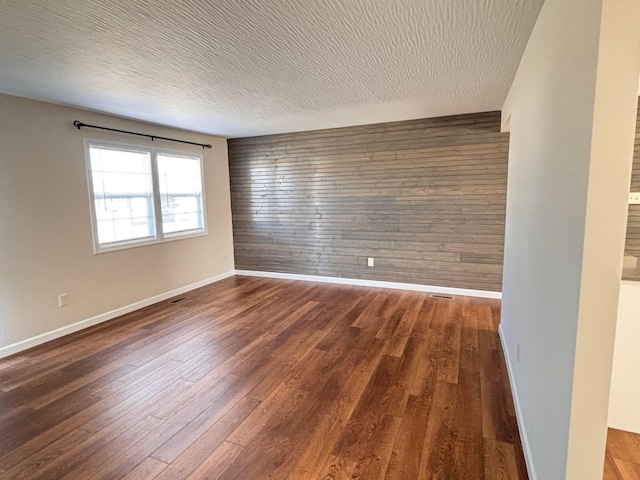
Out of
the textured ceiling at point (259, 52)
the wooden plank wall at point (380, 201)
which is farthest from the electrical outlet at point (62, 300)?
the wooden plank wall at point (380, 201)

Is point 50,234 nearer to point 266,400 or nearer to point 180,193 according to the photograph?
point 180,193

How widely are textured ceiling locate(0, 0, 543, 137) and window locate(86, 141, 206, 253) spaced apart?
705mm


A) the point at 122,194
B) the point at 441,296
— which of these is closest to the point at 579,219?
the point at 441,296

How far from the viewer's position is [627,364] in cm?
194

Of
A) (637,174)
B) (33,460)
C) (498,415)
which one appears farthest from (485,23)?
(33,460)

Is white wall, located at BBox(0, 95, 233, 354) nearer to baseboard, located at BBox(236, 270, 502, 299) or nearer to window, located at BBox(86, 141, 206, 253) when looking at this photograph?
window, located at BBox(86, 141, 206, 253)

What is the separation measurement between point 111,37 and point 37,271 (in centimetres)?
256

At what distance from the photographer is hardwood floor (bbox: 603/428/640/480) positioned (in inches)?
66.3

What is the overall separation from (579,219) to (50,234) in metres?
4.28

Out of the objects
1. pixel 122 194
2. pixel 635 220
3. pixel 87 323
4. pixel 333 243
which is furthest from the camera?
pixel 333 243

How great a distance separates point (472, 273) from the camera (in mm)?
4492

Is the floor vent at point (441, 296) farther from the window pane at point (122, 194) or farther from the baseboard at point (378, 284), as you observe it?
the window pane at point (122, 194)

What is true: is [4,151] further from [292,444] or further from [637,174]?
[637,174]

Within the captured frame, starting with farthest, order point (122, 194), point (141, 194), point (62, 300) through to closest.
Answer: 1. point (141, 194)
2. point (122, 194)
3. point (62, 300)
